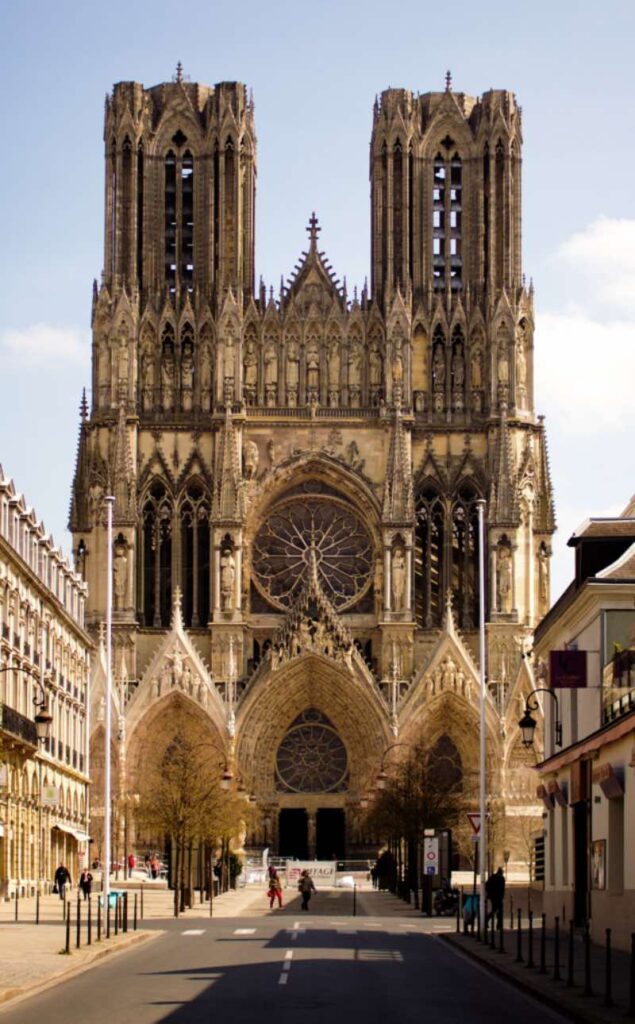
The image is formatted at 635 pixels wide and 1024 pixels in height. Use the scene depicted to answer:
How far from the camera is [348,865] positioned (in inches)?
3607

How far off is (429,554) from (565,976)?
61.5 m

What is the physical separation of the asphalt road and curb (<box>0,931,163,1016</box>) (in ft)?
0.67

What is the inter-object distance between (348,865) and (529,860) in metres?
8.94

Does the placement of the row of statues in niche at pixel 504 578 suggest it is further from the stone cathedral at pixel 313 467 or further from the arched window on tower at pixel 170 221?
the arched window on tower at pixel 170 221

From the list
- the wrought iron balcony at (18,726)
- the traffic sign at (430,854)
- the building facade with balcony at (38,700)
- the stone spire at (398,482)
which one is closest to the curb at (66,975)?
the traffic sign at (430,854)

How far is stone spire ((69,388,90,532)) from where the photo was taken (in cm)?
9356

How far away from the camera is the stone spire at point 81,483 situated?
9356cm

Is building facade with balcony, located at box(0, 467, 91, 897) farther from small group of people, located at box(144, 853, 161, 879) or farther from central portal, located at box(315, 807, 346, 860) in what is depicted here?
central portal, located at box(315, 807, 346, 860)

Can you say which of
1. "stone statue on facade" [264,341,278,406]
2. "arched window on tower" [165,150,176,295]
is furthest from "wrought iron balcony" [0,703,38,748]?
"arched window on tower" [165,150,176,295]

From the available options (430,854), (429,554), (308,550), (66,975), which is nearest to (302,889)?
(430,854)

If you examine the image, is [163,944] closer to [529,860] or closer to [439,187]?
[529,860]

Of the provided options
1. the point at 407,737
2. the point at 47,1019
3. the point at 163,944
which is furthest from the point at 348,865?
the point at 47,1019

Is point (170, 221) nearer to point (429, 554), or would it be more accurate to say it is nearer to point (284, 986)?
point (429, 554)

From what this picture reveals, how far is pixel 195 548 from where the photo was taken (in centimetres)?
9306
